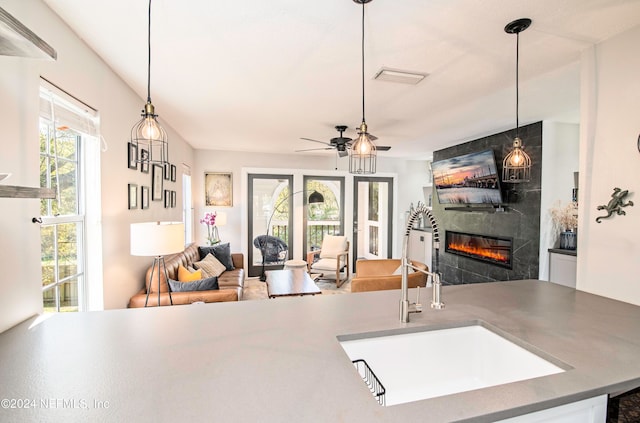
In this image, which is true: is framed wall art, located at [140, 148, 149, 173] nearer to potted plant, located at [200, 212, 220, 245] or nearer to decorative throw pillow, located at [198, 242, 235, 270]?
decorative throw pillow, located at [198, 242, 235, 270]

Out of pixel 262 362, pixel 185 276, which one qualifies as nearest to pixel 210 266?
pixel 185 276

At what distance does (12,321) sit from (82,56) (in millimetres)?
1626

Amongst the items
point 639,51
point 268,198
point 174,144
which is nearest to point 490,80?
point 639,51

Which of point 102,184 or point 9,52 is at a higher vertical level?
point 9,52

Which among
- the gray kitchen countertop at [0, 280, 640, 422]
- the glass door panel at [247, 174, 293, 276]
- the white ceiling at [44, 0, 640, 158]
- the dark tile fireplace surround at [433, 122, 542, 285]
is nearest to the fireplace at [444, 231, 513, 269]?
the dark tile fireplace surround at [433, 122, 542, 285]

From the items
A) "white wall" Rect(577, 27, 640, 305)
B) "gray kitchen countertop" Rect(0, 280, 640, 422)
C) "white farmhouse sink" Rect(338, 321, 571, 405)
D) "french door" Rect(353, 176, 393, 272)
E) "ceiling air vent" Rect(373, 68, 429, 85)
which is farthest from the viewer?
"french door" Rect(353, 176, 393, 272)

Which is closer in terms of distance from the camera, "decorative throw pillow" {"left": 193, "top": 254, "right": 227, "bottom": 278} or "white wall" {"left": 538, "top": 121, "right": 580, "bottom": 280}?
"white wall" {"left": 538, "top": 121, "right": 580, "bottom": 280}

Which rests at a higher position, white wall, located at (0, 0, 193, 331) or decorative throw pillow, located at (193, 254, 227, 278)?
white wall, located at (0, 0, 193, 331)

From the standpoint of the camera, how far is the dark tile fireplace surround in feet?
12.3

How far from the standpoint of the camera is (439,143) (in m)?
5.00

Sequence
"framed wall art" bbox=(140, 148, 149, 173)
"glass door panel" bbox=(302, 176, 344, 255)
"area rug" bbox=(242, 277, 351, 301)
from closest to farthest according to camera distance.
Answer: "framed wall art" bbox=(140, 148, 149, 173), "area rug" bbox=(242, 277, 351, 301), "glass door panel" bbox=(302, 176, 344, 255)

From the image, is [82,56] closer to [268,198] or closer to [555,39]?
[555,39]

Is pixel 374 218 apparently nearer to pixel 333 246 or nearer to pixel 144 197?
pixel 333 246

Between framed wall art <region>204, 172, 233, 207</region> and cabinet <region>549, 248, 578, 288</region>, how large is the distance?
5.10 meters
